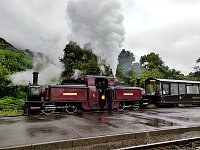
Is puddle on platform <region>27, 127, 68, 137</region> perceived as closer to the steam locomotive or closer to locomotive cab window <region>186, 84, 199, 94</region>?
the steam locomotive

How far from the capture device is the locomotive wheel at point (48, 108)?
1248cm

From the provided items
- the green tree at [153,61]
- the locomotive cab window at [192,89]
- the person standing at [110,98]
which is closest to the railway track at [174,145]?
the person standing at [110,98]

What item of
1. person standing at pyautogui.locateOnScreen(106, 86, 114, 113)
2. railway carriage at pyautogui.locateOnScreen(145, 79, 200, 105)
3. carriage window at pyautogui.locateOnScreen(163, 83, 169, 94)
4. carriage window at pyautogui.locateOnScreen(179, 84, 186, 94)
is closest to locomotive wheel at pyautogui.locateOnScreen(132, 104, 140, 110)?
person standing at pyautogui.locateOnScreen(106, 86, 114, 113)

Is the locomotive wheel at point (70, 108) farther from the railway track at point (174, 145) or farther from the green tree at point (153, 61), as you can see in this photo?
the green tree at point (153, 61)

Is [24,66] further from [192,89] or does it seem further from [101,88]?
[192,89]

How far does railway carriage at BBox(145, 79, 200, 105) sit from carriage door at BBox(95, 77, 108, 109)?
6.30 metres

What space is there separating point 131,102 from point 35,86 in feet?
20.3

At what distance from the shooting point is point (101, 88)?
14180 mm

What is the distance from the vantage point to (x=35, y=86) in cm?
1266

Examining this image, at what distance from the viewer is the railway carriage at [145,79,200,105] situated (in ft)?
62.3

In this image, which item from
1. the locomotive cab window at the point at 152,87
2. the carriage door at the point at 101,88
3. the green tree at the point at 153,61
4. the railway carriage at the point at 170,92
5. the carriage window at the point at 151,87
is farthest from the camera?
the green tree at the point at 153,61

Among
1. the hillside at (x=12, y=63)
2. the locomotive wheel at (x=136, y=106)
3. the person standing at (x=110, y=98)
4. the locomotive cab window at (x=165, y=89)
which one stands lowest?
the locomotive wheel at (x=136, y=106)

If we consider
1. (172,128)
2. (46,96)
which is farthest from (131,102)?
(172,128)

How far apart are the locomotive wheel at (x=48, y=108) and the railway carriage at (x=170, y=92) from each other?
9.17 metres
